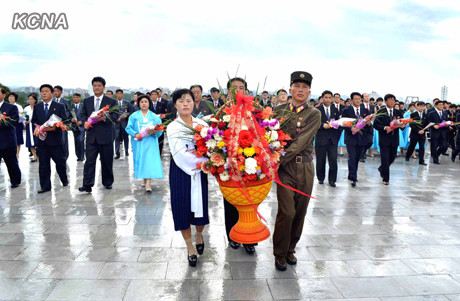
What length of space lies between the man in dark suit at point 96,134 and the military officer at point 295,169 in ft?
13.7

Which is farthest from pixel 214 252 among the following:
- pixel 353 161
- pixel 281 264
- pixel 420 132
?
pixel 420 132

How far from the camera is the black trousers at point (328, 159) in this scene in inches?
301

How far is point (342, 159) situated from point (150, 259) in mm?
9114

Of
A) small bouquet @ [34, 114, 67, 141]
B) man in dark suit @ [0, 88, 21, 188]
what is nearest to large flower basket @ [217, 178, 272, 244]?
small bouquet @ [34, 114, 67, 141]

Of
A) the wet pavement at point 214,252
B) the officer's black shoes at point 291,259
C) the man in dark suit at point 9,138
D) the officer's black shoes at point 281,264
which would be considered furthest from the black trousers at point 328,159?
the man in dark suit at point 9,138

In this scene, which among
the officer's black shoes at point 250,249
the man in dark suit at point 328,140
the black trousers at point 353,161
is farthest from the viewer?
the black trousers at point 353,161

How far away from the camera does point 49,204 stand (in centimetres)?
598

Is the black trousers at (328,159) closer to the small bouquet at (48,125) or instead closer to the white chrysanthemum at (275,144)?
the white chrysanthemum at (275,144)

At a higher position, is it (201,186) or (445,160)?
(201,186)

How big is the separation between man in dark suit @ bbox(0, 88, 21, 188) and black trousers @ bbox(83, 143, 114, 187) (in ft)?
5.55

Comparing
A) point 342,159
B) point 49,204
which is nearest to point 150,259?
point 49,204

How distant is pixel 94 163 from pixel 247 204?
4.48 metres

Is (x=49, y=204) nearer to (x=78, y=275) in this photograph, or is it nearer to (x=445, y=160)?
(x=78, y=275)

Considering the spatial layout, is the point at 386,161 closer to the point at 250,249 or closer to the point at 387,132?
the point at 387,132
